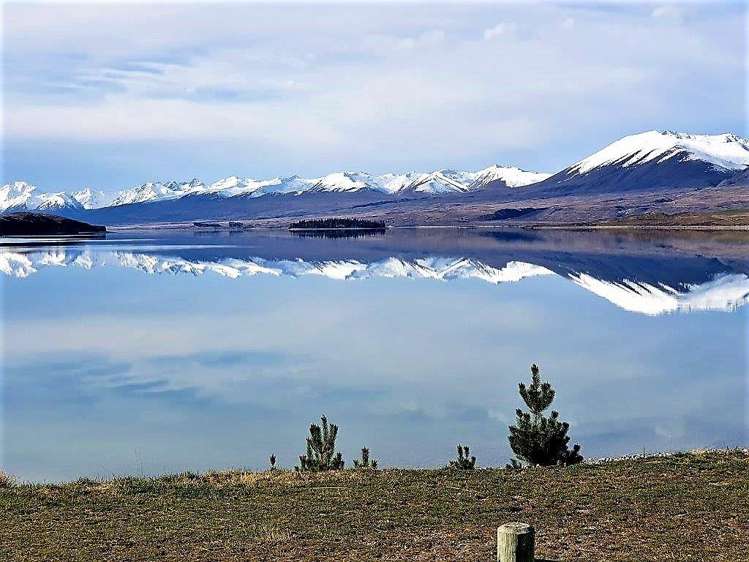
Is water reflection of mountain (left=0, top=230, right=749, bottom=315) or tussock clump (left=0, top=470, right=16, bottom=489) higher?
water reflection of mountain (left=0, top=230, right=749, bottom=315)

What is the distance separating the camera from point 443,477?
14.2 meters

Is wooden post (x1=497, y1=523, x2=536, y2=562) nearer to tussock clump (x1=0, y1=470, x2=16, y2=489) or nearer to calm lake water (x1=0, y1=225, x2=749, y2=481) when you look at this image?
tussock clump (x1=0, y1=470, x2=16, y2=489)

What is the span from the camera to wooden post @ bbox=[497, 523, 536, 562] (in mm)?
6965

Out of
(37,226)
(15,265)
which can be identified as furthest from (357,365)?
(37,226)

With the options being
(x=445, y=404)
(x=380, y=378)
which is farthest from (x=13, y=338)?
(x=445, y=404)

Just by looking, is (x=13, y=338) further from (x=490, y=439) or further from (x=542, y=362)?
(x=490, y=439)

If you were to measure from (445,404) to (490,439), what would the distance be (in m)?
3.35

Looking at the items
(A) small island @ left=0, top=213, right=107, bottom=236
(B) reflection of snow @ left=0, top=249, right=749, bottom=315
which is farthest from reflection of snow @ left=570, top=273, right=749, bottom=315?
(A) small island @ left=0, top=213, right=107, bottom=236

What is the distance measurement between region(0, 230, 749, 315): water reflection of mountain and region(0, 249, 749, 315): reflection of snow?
54 millimetres

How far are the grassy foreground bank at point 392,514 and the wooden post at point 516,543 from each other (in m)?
3.21

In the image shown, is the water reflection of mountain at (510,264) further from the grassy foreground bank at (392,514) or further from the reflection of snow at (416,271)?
the grassy foreground bank at (392,514)

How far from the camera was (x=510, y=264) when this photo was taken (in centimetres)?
7169

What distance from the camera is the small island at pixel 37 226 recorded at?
14150cm

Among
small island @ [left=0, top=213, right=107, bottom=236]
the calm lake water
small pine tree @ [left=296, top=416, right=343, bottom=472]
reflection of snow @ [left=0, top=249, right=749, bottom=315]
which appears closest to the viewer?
small pine tree @ [left=296, top=416, right=343, bottom=472]
